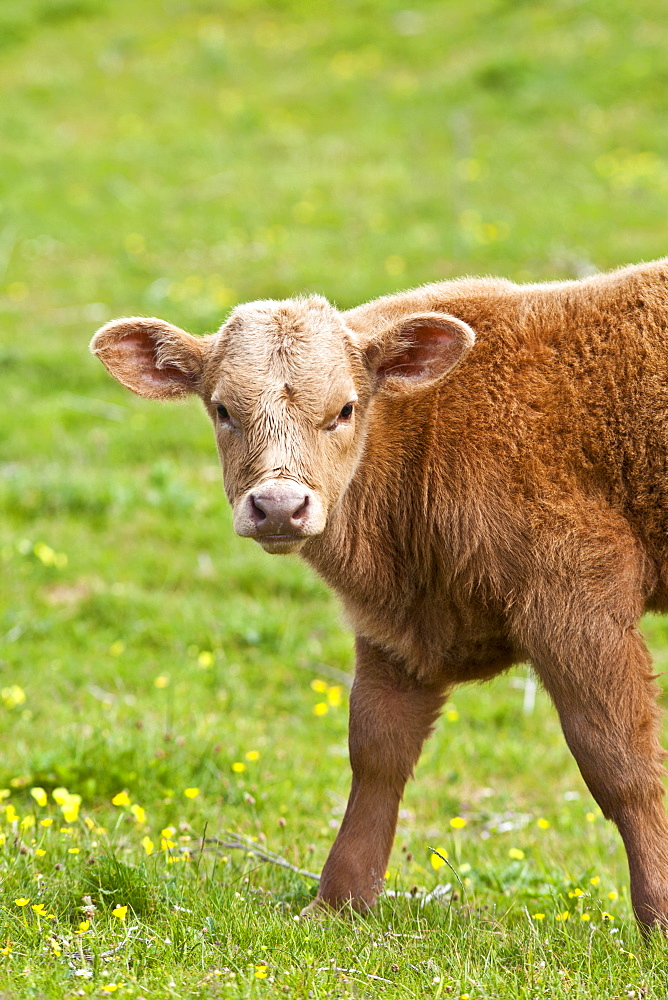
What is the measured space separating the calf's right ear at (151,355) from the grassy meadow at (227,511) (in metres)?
1.78

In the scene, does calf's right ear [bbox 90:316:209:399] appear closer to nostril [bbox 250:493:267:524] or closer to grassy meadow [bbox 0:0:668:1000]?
nostril [bbox 250:493:267:524]

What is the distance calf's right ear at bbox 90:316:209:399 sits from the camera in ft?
15.9

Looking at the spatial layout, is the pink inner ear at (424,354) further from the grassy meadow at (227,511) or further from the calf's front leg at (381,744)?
the grassy meadow at (227,511)

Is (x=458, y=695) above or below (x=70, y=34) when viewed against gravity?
below

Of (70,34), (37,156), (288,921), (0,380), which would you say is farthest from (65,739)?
(70,34)

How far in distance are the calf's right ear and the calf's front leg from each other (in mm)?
1314

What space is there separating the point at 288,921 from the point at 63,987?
94 centimetres

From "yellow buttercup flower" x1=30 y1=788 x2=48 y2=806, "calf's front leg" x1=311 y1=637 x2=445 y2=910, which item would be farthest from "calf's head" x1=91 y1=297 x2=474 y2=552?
"yellow buttercup flower" x1=30 y1=788 x2=48 y2=806

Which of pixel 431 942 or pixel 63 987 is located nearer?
pixel 63 987

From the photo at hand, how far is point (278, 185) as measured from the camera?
1392 centimetres

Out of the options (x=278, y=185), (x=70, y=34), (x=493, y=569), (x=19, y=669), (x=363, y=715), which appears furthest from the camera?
(x=70, y=34)

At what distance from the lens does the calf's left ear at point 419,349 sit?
454 cm

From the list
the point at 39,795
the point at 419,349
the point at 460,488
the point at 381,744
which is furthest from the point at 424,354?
the point at 39,795

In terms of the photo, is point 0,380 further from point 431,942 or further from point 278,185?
point 431,942
